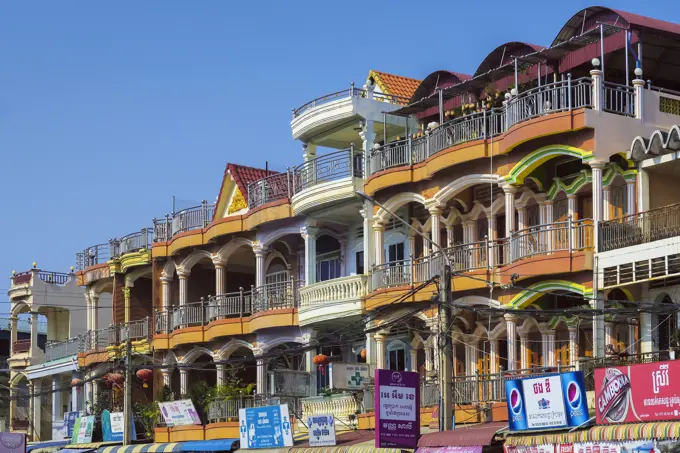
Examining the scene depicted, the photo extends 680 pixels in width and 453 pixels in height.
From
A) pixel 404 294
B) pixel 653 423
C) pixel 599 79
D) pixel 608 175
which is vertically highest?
pixel 599 79

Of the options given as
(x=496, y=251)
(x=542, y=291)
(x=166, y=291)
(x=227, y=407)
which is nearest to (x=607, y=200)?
(x=542, y=291)

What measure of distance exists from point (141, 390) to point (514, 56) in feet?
76.0

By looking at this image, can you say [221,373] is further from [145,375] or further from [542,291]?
[542,291]

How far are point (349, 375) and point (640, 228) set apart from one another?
34.7 feet

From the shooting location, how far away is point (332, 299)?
41281 millimetres

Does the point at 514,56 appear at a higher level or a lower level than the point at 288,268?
higher

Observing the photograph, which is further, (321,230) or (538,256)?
(321,230)

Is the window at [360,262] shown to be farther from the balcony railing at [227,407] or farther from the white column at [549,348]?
the white column at [549,348]

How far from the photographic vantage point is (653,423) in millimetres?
26328

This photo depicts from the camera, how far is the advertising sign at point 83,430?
5162cm

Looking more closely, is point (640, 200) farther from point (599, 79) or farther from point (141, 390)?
point (141, 390)

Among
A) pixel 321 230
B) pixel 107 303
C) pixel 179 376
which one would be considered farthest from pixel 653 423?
pixel 107 303

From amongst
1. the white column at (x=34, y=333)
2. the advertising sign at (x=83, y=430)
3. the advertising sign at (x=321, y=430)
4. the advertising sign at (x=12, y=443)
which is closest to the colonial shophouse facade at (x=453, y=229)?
the advertising sign at (x=321, y=430)

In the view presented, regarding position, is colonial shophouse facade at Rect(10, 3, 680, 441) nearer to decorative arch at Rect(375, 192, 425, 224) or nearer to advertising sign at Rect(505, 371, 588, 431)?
decorative arch at Rect(375, 192, 425, 224)
